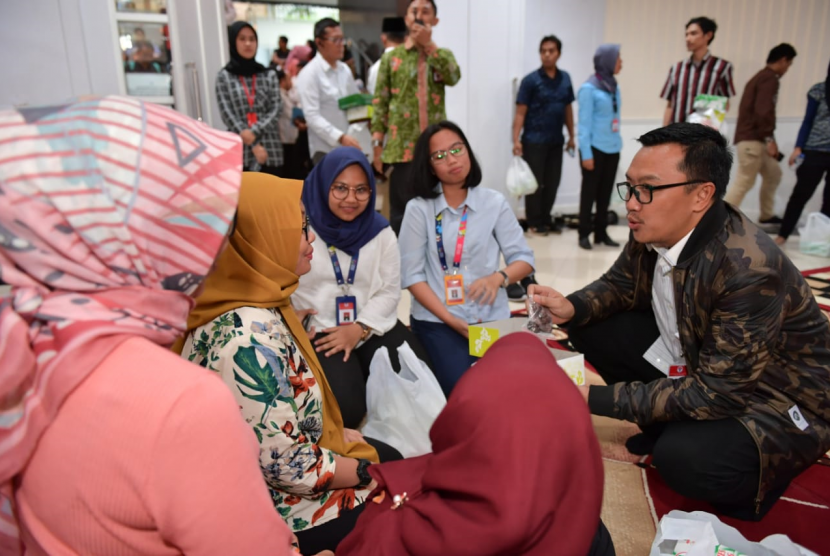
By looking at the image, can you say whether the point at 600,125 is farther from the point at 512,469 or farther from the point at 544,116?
the point at 512,469

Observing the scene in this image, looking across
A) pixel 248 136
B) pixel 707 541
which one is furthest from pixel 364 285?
pixel 248 136

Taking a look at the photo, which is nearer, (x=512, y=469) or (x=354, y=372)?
(x=512, y=469)

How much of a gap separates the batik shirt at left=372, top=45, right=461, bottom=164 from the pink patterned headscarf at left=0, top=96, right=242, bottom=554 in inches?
116

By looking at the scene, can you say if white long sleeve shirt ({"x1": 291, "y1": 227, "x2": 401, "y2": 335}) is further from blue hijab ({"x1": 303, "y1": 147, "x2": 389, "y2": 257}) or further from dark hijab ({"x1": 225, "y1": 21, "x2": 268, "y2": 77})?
dark hijab ({"x1": 225, "y1": 21, "x2": 268, "y2": 77})

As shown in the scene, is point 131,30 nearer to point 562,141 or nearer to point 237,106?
point 237,106

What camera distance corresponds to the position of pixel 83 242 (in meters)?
0.67

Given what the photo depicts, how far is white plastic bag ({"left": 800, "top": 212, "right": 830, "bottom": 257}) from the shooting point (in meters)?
4.60

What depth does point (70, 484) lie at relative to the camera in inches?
25.3

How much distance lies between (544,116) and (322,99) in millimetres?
2163

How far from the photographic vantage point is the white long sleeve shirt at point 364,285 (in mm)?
2229

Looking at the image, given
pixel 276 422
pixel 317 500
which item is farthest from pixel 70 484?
pixel 317 500

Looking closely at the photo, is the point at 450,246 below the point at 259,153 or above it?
below

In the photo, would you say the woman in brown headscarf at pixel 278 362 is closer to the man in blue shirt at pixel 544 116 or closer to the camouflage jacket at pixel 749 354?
the camouflage jacket at pixel 749 354

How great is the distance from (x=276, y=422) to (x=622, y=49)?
665cm
